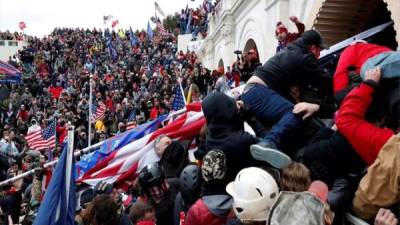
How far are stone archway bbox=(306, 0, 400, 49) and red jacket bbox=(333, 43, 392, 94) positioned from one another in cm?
708

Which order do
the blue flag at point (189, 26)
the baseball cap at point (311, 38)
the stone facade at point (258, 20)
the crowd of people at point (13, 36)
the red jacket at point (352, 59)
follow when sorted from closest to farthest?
the red jacket at point (352, 59) < the baseball cap at point (311, 38) < the stone facade at point (258, 20) < the blue flag at point (189, 26) < the crowd of people at point (13, 36)

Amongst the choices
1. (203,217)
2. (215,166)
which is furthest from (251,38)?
(203,217)

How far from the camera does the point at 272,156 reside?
349 centimetres

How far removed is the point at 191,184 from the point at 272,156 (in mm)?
972

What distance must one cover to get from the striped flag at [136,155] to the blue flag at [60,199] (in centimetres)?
123

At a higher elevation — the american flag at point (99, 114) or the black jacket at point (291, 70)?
the black jacket at point (291, 70)

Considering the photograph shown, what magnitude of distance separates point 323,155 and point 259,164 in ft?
2.20

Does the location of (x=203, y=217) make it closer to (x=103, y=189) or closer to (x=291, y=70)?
(x=291, y=70)

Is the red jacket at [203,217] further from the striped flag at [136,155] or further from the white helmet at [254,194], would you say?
the striped flag at [136,155]

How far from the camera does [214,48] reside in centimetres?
2775

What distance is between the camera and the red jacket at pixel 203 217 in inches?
153

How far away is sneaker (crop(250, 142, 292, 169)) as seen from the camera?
3451 millimetres

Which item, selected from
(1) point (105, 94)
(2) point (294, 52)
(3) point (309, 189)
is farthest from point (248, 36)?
(3) point (309, 189)

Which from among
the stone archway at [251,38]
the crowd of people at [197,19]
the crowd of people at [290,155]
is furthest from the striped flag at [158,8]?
the crowd of people at [290,155]
